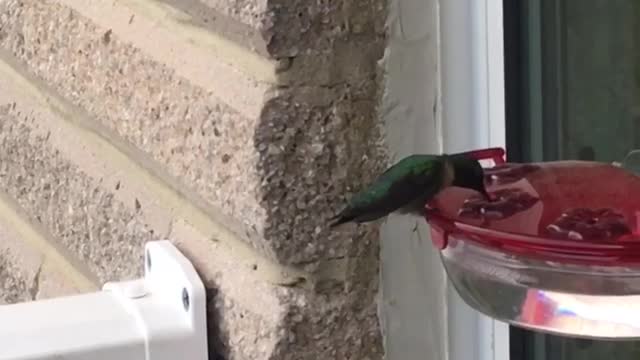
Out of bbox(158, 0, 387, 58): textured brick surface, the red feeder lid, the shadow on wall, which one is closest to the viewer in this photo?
the red feeder lid

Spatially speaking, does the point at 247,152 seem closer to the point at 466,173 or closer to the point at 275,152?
the point at 275,152

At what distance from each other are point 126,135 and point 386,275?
0.99 ft

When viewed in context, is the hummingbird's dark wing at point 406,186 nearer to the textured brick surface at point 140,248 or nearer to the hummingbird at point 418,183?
the hummingbird at point 418,183

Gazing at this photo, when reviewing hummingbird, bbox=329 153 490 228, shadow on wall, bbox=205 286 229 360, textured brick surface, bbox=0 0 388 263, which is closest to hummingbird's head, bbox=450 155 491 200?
hummingbird, bbox=329 153 490 228

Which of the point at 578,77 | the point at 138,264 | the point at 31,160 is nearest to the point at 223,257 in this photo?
the point at 138,264

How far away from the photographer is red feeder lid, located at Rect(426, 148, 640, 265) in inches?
26.7

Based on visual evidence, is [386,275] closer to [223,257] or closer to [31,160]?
[223,257]

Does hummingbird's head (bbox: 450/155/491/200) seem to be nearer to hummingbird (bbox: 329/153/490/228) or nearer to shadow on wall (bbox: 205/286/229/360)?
hummingbird (bbox: 329/153/490/228)

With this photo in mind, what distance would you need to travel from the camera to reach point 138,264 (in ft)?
3.88

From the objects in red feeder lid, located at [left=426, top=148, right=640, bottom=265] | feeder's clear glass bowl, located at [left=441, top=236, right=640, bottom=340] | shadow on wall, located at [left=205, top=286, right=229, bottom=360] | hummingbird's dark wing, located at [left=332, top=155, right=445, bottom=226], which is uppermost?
hummingbird's dark wing, located at [left=332, top=155, right=445, bottom=226]

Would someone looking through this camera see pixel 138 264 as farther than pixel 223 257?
Yes

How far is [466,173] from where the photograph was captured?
767 mm

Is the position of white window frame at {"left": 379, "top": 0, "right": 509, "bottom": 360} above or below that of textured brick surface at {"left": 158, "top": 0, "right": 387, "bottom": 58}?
below

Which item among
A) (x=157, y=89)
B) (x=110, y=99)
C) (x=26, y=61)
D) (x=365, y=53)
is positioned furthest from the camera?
(x=26, y=61)
